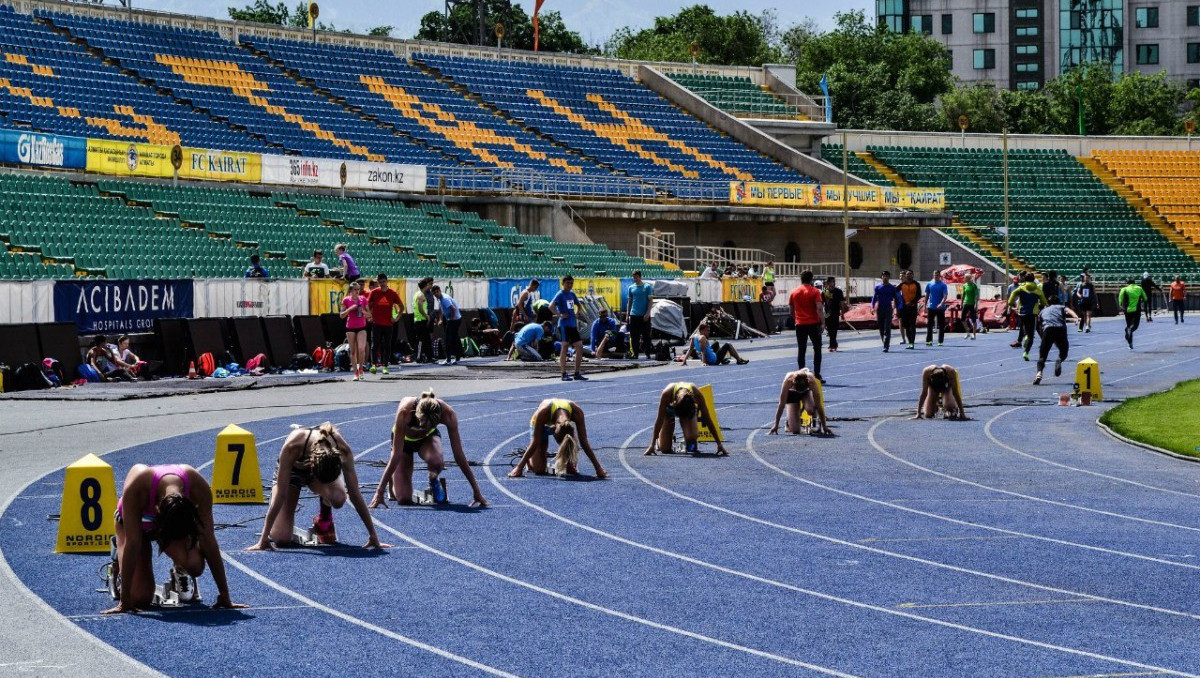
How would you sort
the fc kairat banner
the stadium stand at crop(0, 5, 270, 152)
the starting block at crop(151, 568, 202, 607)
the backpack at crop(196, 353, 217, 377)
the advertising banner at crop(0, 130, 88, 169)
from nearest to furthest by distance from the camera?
the starting block at crop(151, 568, 202, 607) < the backpack at crop(196, 353, 217, 377) < the advertising banner at crop(0, 130, 88, 169) < the stadium stand at crop(0, 5, 270, 152) < the fc kairat banner

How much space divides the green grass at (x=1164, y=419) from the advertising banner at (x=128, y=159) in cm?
2541

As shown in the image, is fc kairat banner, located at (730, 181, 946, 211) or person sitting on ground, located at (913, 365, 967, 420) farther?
fc kairat banner, located at (730, 181, 946, 211)

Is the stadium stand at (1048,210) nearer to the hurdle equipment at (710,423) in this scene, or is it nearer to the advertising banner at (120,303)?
the advertising banner at (120,303)

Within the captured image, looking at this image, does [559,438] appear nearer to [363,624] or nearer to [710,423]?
[710,423]

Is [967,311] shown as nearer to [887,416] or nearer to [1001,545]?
[887,416]

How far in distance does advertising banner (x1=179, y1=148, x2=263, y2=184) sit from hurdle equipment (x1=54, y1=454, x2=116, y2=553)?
31074 mm

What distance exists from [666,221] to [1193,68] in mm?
84820

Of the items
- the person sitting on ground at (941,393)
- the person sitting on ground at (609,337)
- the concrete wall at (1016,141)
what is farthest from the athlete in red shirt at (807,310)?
the concrete wall at (1016,141)

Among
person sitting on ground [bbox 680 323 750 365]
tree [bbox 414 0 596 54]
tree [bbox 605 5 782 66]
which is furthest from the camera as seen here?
tree [bbox 605 5 782 66]

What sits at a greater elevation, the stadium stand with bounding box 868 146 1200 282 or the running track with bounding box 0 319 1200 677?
the stadium stand with bounding box 868 146 1200 282

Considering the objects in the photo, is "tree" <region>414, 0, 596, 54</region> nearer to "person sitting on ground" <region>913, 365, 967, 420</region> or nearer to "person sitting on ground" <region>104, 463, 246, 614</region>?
"person sitting on ground" <region>913, 365, 967, 420</region>

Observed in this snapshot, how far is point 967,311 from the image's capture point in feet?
142

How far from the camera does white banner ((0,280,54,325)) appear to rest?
26.4m

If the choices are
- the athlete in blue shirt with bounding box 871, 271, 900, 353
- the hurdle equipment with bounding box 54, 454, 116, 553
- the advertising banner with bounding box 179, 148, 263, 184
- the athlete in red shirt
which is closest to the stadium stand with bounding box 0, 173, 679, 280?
the advertising banner with bounding box 179, 148, 263, 184
